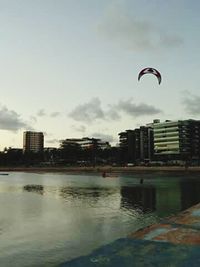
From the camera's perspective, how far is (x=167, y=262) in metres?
13.5

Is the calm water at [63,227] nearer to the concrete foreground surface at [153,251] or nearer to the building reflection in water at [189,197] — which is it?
the building reflection in water at [189,197]

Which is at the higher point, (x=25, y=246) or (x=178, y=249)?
(x=178, y=249)

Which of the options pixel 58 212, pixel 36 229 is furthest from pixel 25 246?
pixel 58 212

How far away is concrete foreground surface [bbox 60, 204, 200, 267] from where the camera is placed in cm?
1357

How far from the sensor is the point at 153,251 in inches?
593

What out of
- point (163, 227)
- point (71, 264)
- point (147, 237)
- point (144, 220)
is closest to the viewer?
point (71, 264)

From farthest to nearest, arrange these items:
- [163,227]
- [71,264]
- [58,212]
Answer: [58,212], [163,227], [71,264]

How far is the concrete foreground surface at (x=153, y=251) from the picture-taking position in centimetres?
1357

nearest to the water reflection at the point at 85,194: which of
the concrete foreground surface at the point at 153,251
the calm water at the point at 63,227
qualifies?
the calm water at the point at 63,227

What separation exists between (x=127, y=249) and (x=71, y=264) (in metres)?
2.60

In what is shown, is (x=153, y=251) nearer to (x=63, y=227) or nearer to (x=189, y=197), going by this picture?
(x=63, y=227)

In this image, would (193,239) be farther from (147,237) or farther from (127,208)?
(127,208)

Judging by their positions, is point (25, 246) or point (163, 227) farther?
point (25, 246)

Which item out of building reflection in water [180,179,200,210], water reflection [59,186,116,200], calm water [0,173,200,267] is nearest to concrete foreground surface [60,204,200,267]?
calm water [0,173,200,267]
